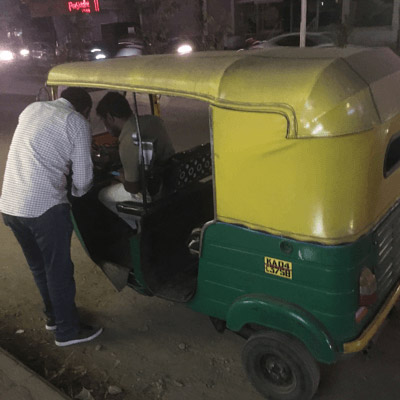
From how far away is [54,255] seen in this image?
335 centimetres

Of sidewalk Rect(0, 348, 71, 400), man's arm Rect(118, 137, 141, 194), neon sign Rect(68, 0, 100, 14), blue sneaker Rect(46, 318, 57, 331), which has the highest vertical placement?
neon sign Rect(68, 0, 100, 14)

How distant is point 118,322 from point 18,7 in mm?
46909

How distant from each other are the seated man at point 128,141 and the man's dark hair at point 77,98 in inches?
13.6

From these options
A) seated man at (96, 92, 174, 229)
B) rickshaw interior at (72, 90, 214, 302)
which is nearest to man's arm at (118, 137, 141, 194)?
seated man at (96, 92, 174, 229)

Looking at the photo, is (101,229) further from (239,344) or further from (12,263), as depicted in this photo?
(239,344)

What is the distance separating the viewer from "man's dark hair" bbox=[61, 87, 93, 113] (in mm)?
3438

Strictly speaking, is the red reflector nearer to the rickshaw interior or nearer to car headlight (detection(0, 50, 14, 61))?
the rickshaw interior

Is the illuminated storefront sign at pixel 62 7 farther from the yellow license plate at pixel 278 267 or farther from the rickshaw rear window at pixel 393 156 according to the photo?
the yellow license plate at pixel 278 267

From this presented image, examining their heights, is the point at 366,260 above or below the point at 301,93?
below

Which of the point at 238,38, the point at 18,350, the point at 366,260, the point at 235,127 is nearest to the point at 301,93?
the point at 235,127

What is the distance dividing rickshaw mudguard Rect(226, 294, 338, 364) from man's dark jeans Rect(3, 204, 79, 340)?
136 cm

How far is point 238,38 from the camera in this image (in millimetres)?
23578

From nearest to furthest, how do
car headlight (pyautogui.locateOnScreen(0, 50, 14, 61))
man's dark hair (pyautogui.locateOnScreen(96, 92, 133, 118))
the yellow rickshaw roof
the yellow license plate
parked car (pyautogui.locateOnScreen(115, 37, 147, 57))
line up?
the yellow rickshaw roof → the yellow license plate → man's dark hair (pyautogui.locateOnScreen(96, 92, 133, 118)) → parked car (pyautogui.locateOnScreen(115, 37, 147, 57)) → car headlight (pyautogui.locateOnScreen(0, 50, 14, 61))

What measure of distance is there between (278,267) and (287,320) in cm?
32
